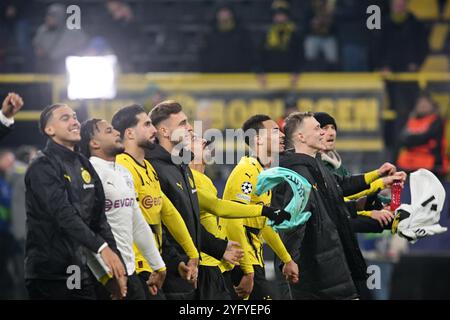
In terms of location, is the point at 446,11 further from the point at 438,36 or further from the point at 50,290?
the point at 50,290

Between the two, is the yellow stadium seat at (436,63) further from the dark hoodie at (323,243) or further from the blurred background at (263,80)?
the dark hoodie at (323,243)

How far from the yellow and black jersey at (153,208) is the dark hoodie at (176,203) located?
0.08m

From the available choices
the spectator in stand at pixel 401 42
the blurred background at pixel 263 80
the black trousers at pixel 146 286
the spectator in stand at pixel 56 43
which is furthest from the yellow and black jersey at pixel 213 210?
the spectator in stand at pixel 401 42

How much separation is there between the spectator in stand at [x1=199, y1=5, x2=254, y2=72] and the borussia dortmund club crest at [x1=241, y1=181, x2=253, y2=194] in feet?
26.6

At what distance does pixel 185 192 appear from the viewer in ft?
38.7

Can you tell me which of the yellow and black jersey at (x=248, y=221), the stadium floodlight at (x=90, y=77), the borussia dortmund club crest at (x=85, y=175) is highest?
the stadium floodlight at (x=90, y=77)

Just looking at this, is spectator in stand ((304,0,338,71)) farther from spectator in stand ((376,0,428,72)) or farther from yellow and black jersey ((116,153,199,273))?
yellow and black jersey ((116,153,199,273))

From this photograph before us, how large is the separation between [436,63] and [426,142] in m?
2.97

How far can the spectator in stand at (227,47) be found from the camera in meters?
20.3

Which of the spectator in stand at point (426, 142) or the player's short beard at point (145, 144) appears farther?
the spectator in stand at point (426, 142)

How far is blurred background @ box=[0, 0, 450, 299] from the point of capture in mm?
18672

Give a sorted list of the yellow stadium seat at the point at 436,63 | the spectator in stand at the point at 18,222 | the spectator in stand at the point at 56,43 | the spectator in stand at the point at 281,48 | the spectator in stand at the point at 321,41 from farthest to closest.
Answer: the yellow stadium seat at the point at 436,63, the spectator in stand at the point at 321,41, the spectator in stand at the point at 281,48, the spectator in stand at the point at 56,43, the spectator in stand at the point at 18,222

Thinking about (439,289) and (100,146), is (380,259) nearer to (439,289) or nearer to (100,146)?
(439,289)

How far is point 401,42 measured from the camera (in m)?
20.4
